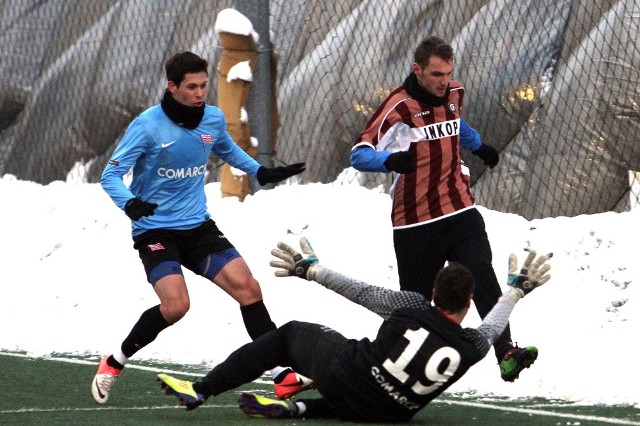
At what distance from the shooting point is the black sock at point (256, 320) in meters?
7.91

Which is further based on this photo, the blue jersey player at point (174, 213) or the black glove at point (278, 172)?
the black glove at point (278, 172)

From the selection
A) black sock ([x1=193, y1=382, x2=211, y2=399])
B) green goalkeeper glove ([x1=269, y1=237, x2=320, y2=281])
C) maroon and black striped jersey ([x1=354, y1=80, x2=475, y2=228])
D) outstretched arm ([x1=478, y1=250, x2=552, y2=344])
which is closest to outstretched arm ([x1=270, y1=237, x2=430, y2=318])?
green goalkeeper glove ([x1=269, y1=237, x2=320, y2=281])

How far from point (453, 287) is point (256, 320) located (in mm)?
1725

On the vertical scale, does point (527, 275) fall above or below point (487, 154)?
below

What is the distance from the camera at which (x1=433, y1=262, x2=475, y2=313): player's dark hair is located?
6.51 m

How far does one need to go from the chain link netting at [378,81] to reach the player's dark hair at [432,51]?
387cm

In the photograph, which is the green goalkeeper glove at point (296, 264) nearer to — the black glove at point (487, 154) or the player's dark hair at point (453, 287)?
the player's dark hair at point (453, 287)

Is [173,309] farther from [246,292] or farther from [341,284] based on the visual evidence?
[341,284]

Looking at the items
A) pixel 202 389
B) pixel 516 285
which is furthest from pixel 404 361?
pixel 202 389

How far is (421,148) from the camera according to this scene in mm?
7977

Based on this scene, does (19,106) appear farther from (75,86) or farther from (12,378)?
(12,378)

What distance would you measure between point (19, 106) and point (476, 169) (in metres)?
7.51

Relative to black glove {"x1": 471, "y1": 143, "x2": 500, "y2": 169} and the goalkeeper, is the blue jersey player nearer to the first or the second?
the goalkeeper

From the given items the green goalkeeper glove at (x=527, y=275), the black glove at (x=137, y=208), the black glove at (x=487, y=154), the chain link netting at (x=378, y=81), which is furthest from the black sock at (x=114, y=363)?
the chain link netting at (x=378, y=81)
